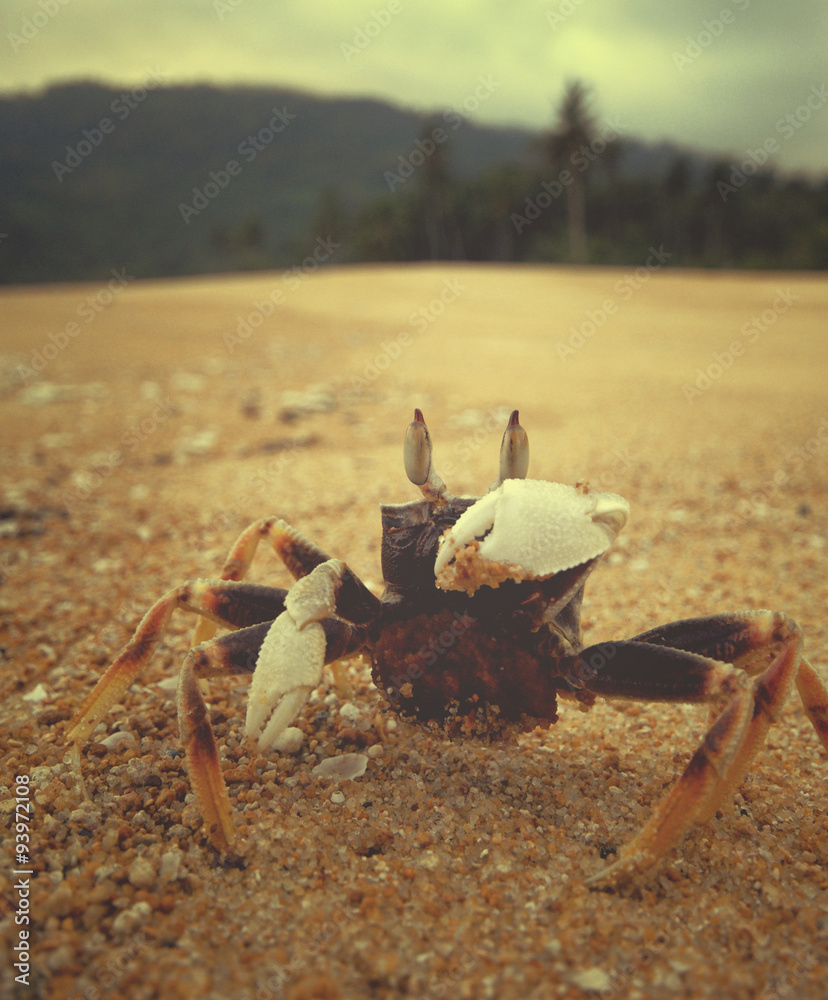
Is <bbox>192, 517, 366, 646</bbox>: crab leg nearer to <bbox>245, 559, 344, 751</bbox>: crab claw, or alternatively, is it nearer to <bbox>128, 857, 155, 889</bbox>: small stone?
<bbox>245, 559, 344, 751</bbox>: crab claw

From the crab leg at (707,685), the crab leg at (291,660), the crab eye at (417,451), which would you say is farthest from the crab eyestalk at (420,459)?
the crab leg at (707,685)

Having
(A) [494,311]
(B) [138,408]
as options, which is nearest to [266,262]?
(A) [494,311]

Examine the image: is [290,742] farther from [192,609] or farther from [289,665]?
[289,665]

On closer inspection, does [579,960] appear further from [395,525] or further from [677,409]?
[677,409]

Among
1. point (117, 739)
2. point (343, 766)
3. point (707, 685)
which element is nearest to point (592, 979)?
point (707, 685)


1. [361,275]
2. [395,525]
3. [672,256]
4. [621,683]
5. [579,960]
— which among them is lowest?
[579,960]

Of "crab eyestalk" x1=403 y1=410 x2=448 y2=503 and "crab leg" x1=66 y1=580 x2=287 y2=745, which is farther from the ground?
"crab eyestalk" x1=403 y1=410 x2=448 y2=503

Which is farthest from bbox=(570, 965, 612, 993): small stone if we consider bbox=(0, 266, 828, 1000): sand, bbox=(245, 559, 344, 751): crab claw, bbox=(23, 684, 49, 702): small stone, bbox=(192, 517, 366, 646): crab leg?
bbox=(23, 684, 49, 702): small stone

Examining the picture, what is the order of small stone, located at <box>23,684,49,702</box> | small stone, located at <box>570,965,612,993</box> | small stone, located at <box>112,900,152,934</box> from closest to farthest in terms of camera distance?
small stone, located at <box>570,965,612,993</box> → small stone, located at <box>112,900,152,934</box> → small stone, located at <box>23,684,49,702</box>
